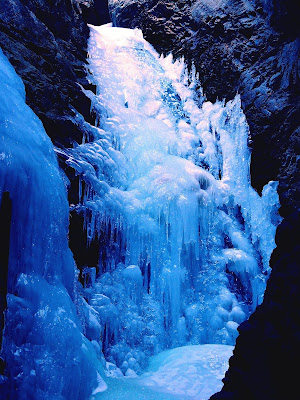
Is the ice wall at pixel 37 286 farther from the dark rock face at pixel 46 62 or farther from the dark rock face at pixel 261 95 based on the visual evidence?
the dark rock face at pixel 46 62

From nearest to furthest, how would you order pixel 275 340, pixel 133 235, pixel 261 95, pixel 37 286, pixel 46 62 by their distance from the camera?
pixel 275 340 < pixel 37 286 < pixel 133 235 < pixel 46 62 < pixel 261 95

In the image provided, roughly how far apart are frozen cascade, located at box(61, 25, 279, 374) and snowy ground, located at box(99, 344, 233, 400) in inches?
21.3

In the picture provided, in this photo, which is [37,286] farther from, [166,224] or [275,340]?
[166,224]

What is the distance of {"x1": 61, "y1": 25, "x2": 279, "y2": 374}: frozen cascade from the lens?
5.86 m

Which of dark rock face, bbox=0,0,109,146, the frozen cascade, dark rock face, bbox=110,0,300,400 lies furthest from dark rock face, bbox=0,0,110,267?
dark rock face, bbox=110,0,300,400

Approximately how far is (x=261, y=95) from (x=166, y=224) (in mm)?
3701

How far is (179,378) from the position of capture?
4109 mm

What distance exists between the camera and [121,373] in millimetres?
4715

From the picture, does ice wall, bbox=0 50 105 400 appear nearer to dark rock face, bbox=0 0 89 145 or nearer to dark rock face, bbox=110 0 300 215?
dark rock face, bbox=0 0 89 145

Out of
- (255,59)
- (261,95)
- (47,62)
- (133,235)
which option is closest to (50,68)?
(47,62)

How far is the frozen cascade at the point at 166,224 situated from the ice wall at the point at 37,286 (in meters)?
1.40

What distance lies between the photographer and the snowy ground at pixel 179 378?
357cm

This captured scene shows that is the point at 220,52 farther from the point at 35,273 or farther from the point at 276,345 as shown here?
the point at 276,345

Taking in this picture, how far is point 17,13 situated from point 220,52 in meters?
4.90
